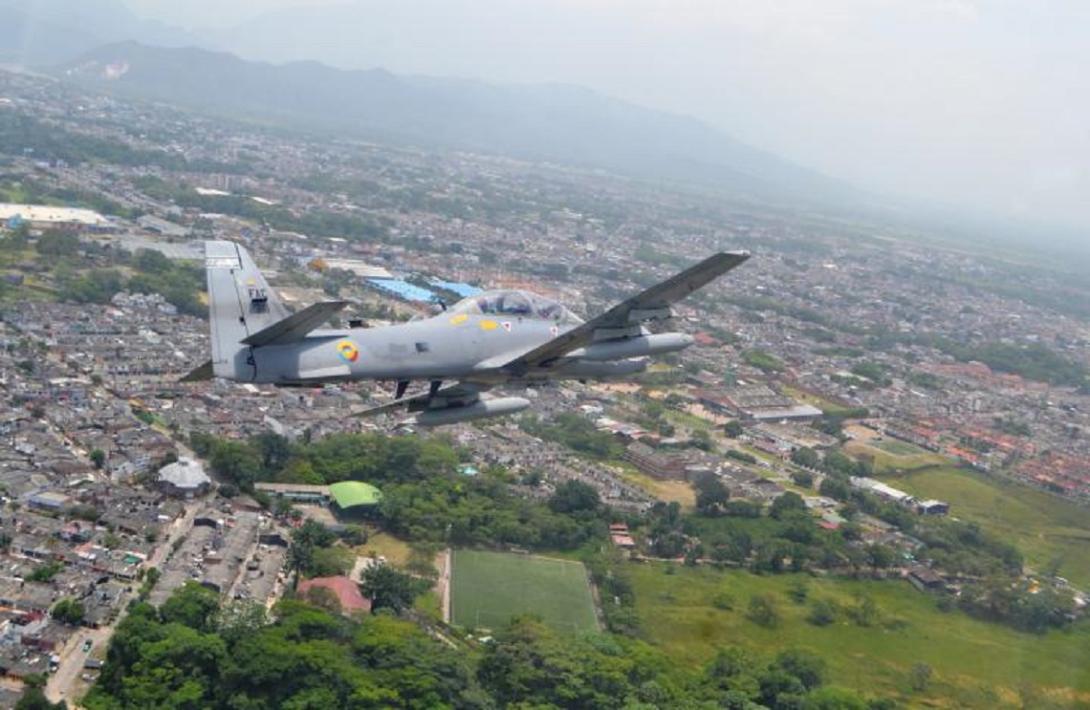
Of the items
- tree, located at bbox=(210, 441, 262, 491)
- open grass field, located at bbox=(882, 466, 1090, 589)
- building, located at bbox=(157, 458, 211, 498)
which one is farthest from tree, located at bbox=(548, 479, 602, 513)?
open grass field, located at bbox=(882, 466, 1090, 589)

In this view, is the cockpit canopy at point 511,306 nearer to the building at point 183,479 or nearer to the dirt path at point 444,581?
the dirt path at point 444,581

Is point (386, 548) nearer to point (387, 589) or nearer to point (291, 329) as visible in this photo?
point (387, 589)

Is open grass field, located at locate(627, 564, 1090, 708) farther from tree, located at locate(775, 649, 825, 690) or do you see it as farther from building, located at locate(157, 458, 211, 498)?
building, located at locate(157, 458, 211, 498)

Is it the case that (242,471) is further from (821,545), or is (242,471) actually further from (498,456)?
(821,545)

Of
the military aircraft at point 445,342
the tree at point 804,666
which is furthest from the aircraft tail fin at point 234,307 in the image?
the tree at point 804,666

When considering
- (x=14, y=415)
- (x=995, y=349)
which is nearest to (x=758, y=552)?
(x=14, y=415)

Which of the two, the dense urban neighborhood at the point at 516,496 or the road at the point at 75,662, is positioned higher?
the dense urban neighborhood at the point at 516,496
